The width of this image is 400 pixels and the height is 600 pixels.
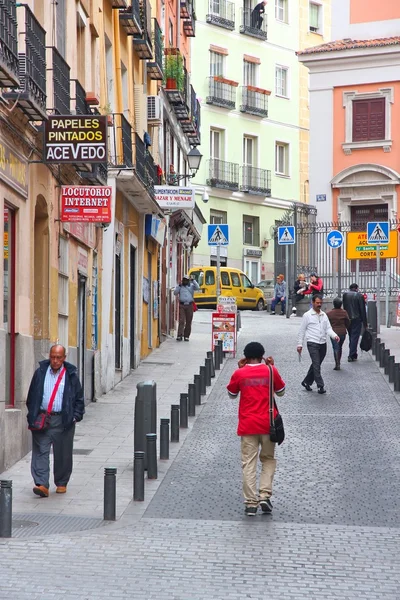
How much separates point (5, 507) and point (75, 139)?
6240 millimetres

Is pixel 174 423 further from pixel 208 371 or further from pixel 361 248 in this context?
pixel 361 248

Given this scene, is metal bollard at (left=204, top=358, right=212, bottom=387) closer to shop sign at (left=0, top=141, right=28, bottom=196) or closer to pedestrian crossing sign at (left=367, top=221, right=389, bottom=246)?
shop sign at (left=0, top=141, right=28, bottom=196)

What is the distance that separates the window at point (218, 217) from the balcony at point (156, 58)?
2347 centimetres

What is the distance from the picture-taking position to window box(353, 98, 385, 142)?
143 feet

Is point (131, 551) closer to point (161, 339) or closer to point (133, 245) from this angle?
point (133, 245)

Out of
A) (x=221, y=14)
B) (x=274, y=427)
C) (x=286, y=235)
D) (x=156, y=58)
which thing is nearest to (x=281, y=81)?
(x=221, y=14)

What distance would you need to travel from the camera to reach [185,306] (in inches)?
1213

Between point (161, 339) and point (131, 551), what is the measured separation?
2167 cm

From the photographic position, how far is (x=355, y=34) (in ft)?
146

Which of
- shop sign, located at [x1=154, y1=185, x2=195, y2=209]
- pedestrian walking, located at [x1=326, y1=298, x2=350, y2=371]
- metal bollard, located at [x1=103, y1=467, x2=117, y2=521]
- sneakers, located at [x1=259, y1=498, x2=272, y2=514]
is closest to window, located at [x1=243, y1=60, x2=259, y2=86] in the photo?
shop sign, located at [x1=154, y1=185, x2=195, y2=209]

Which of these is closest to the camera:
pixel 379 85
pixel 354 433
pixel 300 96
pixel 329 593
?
pixel 329 593

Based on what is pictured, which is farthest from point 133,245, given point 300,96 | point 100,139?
point 300,96

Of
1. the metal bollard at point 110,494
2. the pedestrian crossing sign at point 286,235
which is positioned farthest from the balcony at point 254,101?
the metal bollard at point 110,494

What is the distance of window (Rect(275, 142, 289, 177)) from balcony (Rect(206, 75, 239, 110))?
375 cm
